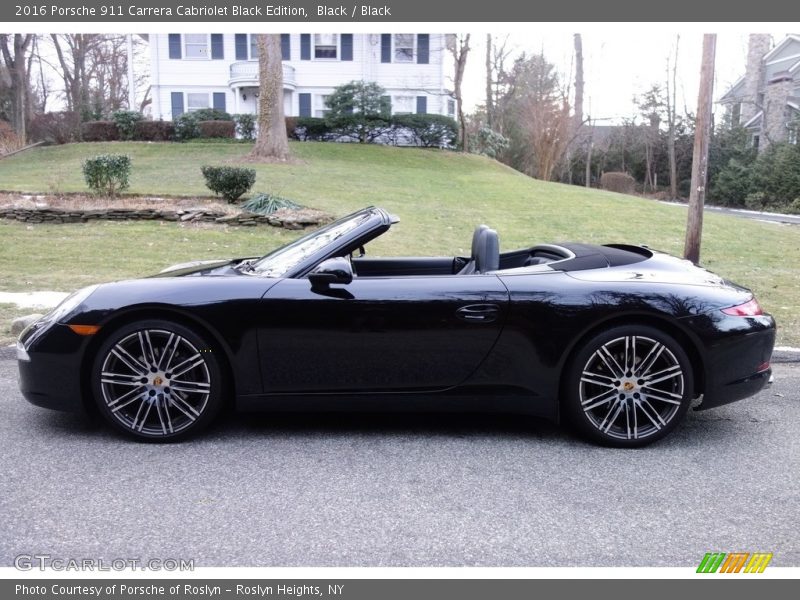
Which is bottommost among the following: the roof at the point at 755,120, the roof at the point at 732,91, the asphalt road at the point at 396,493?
the asphalt road at the point at 396,493

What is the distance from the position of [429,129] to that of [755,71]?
22.5m

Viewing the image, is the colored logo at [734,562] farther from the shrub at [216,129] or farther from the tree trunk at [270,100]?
the shrub at [216,129]

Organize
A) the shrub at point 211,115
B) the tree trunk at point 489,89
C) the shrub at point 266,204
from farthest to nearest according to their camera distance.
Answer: the tree trunk at point 489,89, the shrub at point 211,115, the shrub at point 266,204

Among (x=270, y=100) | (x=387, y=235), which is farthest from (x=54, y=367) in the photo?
(x=270, y=100)

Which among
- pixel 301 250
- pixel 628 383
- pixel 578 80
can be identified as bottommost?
pixel 628 383

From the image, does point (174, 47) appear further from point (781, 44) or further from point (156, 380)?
point (781, 44)

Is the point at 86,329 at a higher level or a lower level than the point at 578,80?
lower

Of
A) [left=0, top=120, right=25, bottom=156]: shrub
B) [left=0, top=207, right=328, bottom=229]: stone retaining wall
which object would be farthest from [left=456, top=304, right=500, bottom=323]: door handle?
[left=0, top=120, right=25, bottom=156]: shrub

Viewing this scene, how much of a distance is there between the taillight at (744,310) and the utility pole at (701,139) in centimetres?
426

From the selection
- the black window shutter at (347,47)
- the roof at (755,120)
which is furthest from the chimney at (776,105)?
the black window shutter at (347,47)

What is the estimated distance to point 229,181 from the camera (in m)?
14.5

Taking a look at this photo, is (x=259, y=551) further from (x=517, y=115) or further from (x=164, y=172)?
(x=517, y=115)

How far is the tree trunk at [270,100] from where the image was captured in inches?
811

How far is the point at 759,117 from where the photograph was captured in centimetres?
3956
